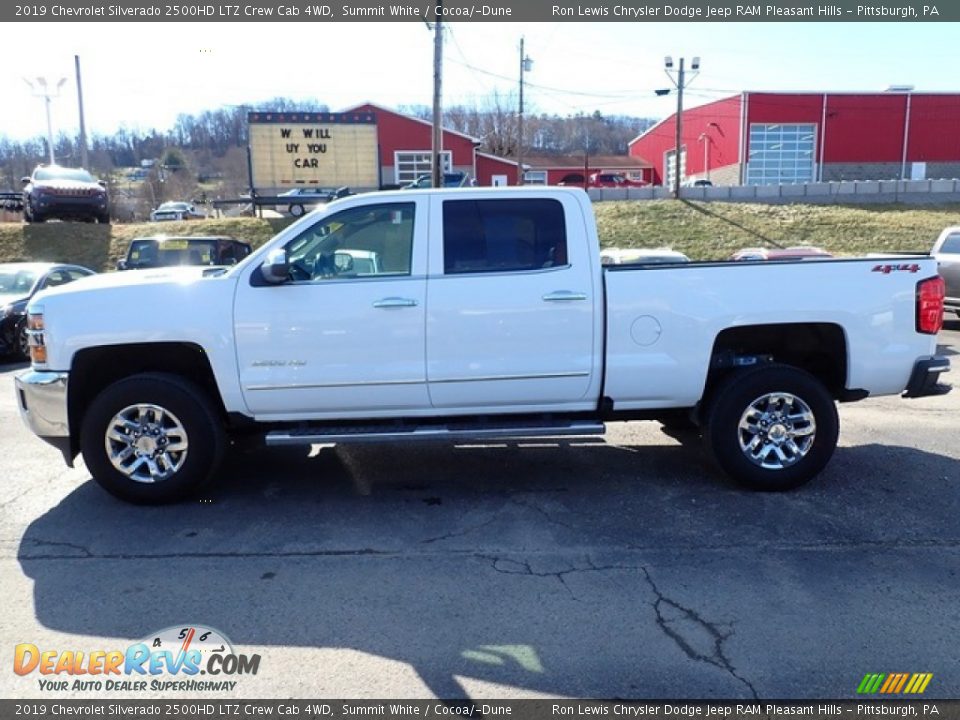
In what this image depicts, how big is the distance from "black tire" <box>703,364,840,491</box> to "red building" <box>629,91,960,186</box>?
44329 millimetres

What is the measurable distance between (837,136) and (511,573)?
50150mm

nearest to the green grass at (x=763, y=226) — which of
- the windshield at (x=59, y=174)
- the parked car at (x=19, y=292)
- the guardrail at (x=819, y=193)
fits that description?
the guardrail at (x=819, y=193)

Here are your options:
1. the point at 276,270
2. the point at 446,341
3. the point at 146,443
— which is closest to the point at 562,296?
the point at 446,341

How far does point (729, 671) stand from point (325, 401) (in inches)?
116

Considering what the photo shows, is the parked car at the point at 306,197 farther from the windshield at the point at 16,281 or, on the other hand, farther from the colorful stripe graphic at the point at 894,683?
the colorful stripe graphic at the point at 894,683

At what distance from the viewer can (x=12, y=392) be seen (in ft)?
28.9

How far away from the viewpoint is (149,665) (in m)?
3.19

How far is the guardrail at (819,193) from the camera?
Result: 102 feet

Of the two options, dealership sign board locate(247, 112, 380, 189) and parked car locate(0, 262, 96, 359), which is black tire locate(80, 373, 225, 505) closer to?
parked car locate(0, 262, 96, 359)

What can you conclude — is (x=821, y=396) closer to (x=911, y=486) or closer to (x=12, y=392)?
(x=911, y=486)

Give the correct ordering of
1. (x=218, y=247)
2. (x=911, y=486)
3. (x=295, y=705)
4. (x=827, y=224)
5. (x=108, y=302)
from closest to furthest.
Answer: (x=295, y=705)
(x=108, y=302)
(x=911, y=486)
(x=218, y=247)
(x=827, y=224)

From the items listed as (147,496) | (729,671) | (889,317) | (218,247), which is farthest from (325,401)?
(218,247)

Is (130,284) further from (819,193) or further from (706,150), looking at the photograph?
(706,150)

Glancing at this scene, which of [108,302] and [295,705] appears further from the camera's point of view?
[108,302]
